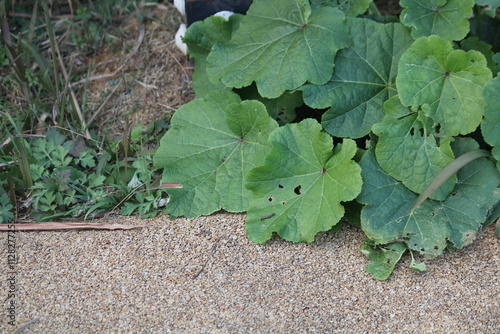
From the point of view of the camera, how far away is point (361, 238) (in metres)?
2.14

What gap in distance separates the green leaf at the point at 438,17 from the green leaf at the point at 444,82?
0.15 metres

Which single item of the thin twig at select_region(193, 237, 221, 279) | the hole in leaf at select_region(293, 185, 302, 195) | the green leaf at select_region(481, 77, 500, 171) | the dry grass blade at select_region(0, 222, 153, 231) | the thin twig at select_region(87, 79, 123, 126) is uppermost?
the green leaf at select_region(481, 77, 500, 171)

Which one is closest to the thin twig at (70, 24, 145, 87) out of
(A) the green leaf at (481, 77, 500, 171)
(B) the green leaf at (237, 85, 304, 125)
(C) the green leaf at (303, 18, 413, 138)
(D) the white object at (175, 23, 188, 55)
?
(D) the white object at (175, 23, 188, 55)

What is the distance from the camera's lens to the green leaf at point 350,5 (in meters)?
2.44

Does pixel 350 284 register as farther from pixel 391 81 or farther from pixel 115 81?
pixel 115 81

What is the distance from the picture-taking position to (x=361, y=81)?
230 centimetres

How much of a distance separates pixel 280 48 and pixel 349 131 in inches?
18.5

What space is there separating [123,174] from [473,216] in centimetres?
149

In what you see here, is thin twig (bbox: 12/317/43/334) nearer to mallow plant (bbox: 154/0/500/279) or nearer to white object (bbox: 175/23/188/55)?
mallow plant (bbox: 154/0/500/279)

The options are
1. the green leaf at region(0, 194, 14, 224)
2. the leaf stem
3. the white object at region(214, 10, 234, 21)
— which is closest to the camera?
the green leaf at region(0, 194, 14, 224)

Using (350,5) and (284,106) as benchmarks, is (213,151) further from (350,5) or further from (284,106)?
(350,5)

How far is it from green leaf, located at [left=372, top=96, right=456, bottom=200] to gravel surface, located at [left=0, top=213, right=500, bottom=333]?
0.27 m

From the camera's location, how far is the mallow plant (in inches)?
80.8

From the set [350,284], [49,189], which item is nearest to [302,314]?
[350,284]
